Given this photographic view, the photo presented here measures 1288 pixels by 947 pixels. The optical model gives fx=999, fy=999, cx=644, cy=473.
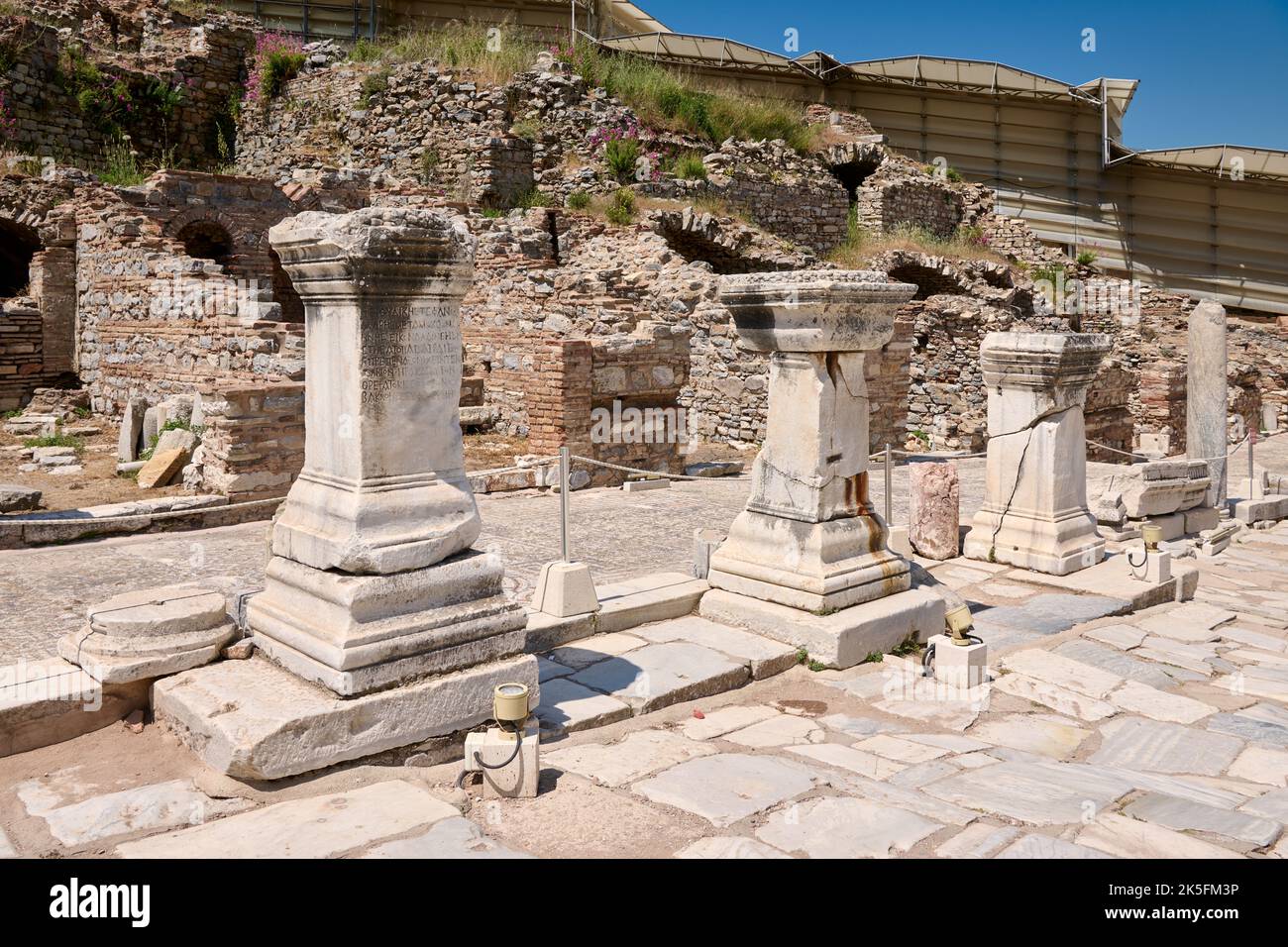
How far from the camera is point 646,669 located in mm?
4793

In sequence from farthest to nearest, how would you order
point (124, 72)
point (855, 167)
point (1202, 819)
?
1. point (855, 167)
2. point (124, 72)
3. point (1202, 819)

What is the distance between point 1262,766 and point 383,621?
3.50 metres

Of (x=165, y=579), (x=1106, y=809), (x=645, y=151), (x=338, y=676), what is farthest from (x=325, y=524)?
(x=645, y=151)

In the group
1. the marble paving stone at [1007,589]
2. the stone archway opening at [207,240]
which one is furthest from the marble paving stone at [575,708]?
the stone archway opening at [207,240]

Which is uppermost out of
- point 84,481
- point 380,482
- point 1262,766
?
point 380,482

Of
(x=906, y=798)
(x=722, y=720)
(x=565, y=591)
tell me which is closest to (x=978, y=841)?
(x=906, y=798)

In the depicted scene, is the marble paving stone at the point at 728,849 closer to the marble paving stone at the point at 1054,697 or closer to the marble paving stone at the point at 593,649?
the marble paving stone at the point at 593,649

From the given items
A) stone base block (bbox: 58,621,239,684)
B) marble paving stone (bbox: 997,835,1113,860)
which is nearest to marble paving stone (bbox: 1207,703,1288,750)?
marble paving stone (bbox: 997,835,1113,860)

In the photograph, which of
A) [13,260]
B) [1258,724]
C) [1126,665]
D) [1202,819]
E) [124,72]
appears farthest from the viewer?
[124,72]

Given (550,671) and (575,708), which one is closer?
(575,708)

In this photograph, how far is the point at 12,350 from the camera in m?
14.6

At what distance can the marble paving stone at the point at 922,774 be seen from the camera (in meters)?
3.63

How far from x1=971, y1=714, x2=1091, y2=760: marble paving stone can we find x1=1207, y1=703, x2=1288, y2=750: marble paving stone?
0.66 metres

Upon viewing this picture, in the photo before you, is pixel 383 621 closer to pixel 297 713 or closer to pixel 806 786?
pixel 297 713
